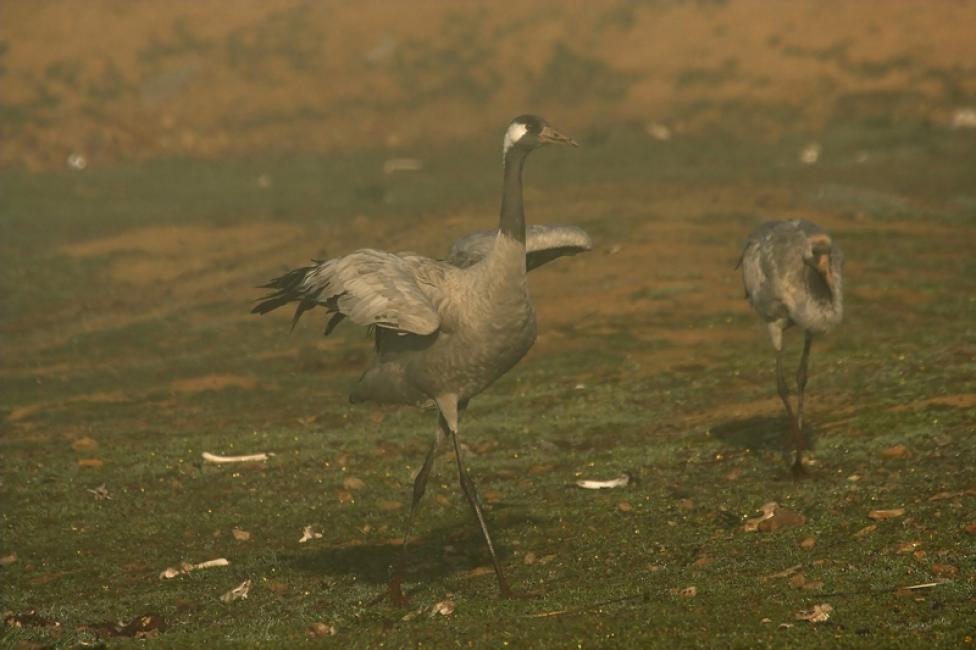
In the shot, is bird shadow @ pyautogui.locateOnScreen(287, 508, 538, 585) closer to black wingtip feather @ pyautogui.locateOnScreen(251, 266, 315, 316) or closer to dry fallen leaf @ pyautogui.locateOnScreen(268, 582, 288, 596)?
dry fallen leaf @ pyautogui.locateOnScreen(268, 582, 288, 596)

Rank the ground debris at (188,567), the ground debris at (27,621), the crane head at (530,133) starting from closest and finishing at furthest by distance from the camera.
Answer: the crane head at (530,133) → the ground debris at (27,621) → the ground debris at (188,567)

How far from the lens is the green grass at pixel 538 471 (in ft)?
34.9

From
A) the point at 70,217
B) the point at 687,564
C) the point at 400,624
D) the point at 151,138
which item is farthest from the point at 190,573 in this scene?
the point at 151,138

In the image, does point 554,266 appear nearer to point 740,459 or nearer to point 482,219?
point 482,219

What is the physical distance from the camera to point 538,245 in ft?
40.2

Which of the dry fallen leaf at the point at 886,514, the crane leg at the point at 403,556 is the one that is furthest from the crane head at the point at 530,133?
the dry fallen leaf at the point at 886,514

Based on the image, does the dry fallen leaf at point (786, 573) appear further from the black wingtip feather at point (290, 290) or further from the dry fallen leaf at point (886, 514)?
the black wingtip feather at point (290, 290)

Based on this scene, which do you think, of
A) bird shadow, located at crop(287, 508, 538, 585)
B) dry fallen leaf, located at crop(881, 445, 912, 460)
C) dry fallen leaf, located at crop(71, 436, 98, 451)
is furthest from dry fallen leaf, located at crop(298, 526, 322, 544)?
dry fallen leaf, located at crop(881, 445, 912, 460)

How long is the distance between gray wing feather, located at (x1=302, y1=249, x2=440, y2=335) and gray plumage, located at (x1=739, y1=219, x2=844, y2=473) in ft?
15.4

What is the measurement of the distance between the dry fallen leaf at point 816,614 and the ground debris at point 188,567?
5.53 m

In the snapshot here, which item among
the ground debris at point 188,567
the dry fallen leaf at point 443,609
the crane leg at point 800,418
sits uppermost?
the crane leg at point 800,418

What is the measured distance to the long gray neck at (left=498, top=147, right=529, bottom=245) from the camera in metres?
11.0

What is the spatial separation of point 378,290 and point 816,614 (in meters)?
4.08

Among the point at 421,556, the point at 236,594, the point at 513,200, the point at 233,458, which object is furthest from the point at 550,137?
the point at 233,458
